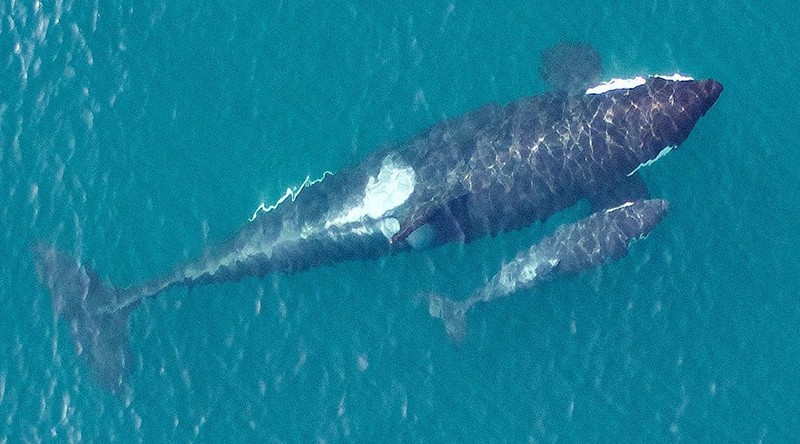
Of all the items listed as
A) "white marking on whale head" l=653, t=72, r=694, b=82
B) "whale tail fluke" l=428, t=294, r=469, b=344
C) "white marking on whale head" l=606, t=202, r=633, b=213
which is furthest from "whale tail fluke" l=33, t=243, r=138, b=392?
"white marking on whale head" l=653, t=72, r=694, b=82

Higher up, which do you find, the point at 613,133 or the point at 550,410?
the point at 613,133

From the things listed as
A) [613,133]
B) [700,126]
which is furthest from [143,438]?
[700,126]

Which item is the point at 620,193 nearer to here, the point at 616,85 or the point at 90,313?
the point at 616,85

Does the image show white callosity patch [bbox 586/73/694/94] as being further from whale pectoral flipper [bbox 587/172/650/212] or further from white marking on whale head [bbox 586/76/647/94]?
whale pectoral flipper [bbox 587/172/650/212]

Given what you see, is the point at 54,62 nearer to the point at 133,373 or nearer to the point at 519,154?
the point at 133,373

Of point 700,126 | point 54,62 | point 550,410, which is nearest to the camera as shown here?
point 550,410

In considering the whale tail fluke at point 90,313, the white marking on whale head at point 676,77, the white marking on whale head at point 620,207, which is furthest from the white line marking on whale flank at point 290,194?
the white marking on whale head at point 676,77

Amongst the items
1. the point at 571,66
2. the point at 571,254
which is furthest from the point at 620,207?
the point at 571,66
